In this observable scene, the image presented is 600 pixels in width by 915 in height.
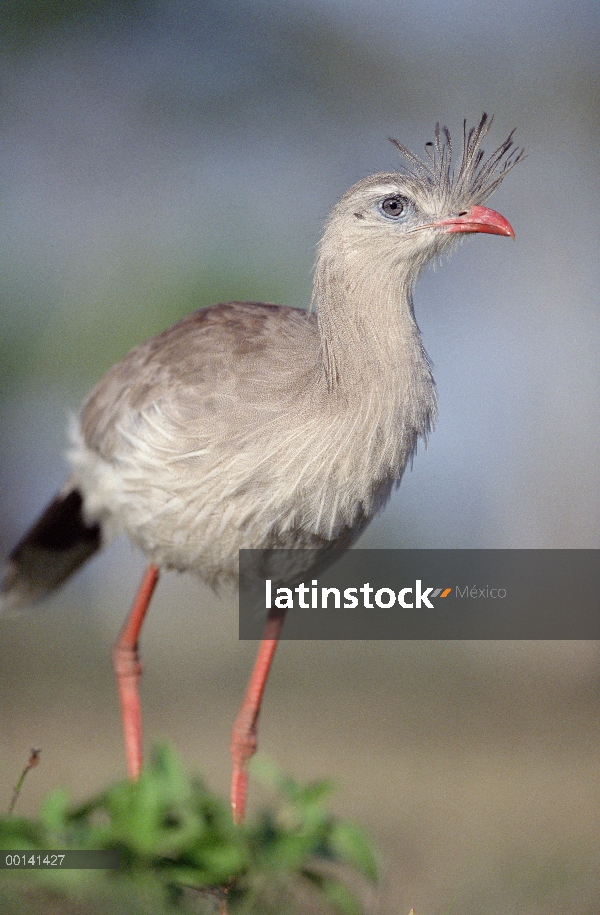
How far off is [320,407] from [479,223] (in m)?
0.52

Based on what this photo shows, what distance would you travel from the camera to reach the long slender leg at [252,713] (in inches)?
97.6

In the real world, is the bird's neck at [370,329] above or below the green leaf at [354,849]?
above

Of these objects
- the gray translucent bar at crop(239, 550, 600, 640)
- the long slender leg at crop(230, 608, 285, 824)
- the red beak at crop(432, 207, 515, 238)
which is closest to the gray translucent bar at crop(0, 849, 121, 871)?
the long slender leg at crop(230, 608, 285, 824)

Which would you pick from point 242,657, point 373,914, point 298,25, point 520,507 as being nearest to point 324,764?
point 242,657

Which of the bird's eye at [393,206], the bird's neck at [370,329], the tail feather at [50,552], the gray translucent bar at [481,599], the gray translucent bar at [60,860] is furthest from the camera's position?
the gray translucent bar at [481,599]

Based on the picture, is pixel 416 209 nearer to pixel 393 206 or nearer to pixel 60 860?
pixel 393 206

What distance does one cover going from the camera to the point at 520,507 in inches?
249

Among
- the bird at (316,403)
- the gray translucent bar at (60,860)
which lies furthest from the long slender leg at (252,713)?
the gray translucent bar at (60,860)

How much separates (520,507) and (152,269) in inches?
118

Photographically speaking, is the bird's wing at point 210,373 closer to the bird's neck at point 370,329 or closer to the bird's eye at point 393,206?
the bird's neck at point 370,329

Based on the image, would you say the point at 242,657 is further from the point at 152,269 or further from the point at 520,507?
the point at 152,269

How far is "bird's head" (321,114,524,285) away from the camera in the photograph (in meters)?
1.99

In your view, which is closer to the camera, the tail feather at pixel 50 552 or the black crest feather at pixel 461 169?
the black crest feather at pixel 461 169

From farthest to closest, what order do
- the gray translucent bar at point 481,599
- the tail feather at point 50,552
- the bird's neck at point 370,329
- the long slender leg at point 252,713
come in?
the gray translucent bar at point 481,599 < the tail feather at point 50,552 < the long slender leg at point 252,713 < the bird's neck at point 370,329
